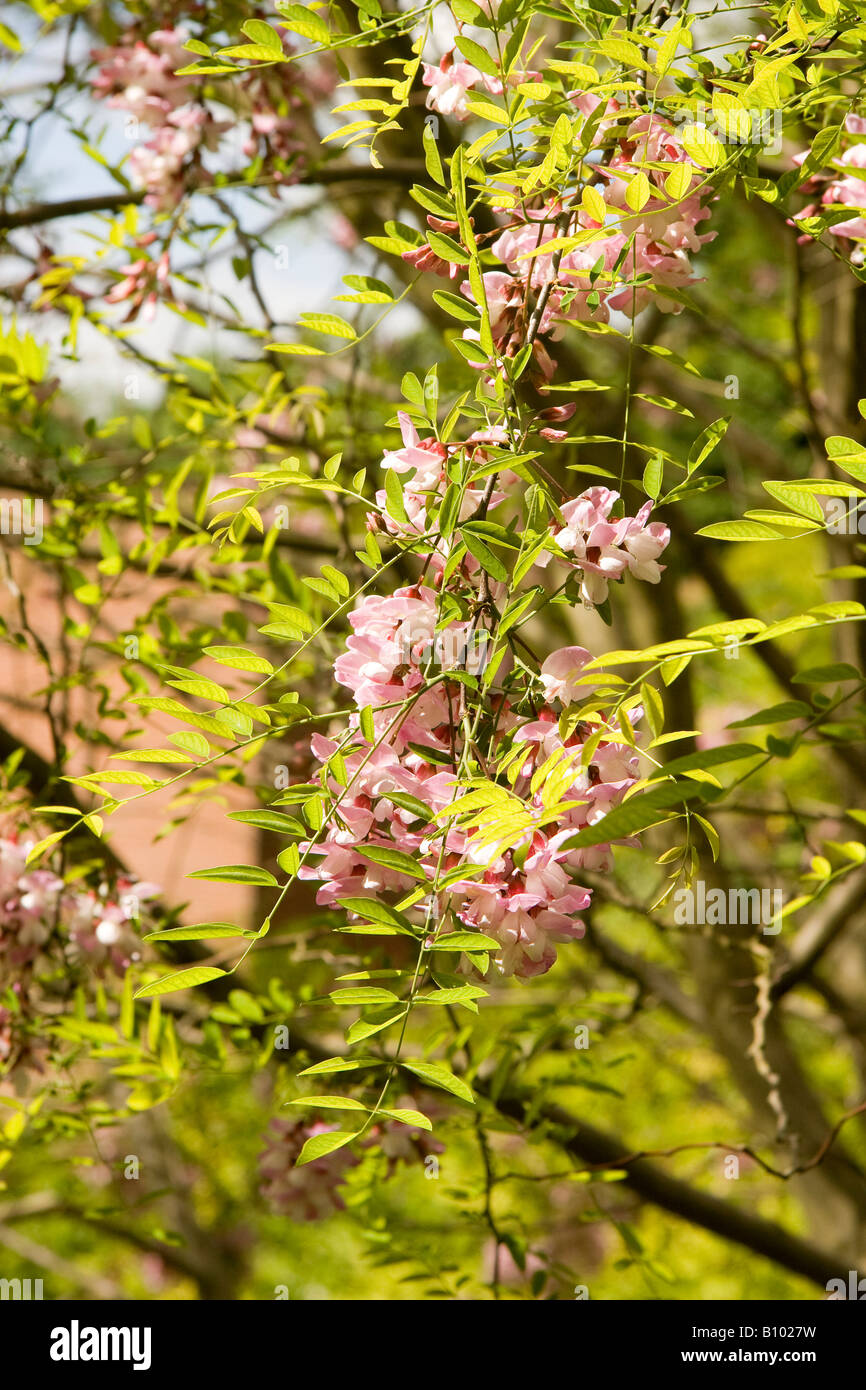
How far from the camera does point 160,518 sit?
5.18 ft

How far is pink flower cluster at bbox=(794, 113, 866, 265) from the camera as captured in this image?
1.01 meters

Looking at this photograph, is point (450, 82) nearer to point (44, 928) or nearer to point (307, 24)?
point (307, 24)

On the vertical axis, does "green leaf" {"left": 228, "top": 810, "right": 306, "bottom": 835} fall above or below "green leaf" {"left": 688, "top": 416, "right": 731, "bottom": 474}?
below

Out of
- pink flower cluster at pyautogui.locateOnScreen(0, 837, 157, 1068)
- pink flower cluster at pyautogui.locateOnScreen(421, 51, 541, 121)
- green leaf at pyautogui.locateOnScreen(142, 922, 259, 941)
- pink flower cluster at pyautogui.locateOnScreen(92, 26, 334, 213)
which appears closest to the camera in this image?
green leaf at pyautogui.locateOnScreen(142, 922, 259, 941)

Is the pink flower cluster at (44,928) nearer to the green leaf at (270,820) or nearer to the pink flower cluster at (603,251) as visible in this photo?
the green leaf at (270,820)

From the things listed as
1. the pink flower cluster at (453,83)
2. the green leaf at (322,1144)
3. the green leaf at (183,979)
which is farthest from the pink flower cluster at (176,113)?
the green leaf at (322,1144)

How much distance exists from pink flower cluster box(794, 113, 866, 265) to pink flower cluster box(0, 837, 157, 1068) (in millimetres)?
1034

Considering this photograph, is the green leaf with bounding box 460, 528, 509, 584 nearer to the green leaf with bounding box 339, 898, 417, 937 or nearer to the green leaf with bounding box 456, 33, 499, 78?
the green leaf with bounding box 339, 898, 417, 937

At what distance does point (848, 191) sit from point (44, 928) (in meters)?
1.21

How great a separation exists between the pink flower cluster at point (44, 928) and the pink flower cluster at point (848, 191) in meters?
1.03

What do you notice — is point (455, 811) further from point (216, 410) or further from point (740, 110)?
point (216, 410)

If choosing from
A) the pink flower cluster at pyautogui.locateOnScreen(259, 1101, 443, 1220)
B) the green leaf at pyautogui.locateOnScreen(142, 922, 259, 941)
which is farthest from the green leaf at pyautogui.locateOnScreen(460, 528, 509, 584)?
the pink flower cluster at pyautogui.locateOnScreen(259, 1101, 443, 1220)

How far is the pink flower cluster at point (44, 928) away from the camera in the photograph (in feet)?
4.78
